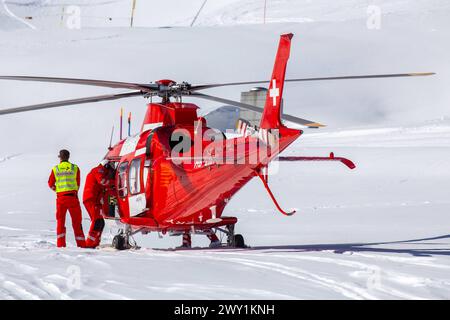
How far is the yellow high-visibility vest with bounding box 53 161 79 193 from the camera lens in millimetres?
10453

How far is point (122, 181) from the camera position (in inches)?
421

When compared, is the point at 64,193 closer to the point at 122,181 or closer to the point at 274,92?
the point at 122,181

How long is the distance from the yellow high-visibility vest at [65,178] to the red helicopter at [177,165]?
2.23ft

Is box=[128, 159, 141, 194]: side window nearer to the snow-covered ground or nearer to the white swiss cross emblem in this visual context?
the snow-covered ground

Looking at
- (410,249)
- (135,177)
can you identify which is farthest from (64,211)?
(410,249)

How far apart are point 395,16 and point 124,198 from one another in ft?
155

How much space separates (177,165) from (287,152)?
15082 millimetres

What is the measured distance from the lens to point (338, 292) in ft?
18.1

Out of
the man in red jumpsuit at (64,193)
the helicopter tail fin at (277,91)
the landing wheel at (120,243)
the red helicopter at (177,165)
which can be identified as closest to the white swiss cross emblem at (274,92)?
the helicopter tail fin at (277,91)

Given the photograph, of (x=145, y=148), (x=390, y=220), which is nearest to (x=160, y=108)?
(x=145, y=148)

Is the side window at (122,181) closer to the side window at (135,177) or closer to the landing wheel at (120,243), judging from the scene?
the side window at (135,177)

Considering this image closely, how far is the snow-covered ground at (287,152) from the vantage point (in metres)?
6.27

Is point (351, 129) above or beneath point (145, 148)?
above
